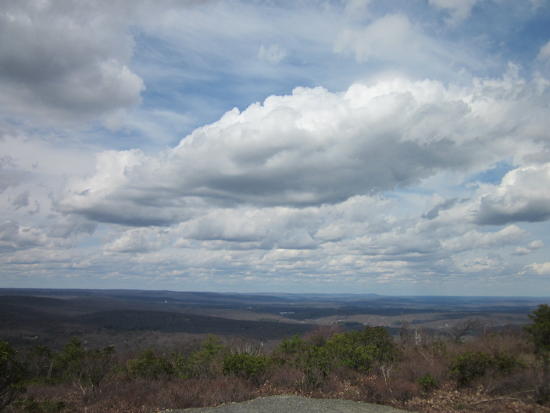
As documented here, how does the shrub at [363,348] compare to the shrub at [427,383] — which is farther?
the shrub at [363,348]

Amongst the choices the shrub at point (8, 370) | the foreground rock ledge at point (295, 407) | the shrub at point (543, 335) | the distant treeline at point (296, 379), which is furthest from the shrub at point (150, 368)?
the shrub at point (543, 335)

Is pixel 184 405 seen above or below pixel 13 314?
above

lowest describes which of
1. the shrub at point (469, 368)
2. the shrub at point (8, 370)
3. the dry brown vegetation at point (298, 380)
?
the dry brown vegetation at point (298, 380)

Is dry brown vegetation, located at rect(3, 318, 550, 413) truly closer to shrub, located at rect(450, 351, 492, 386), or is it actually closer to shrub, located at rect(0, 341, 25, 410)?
shrub, located at rect(450, 351, 492, 386)

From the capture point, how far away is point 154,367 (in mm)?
21719

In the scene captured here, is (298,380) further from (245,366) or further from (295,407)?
(295,407)

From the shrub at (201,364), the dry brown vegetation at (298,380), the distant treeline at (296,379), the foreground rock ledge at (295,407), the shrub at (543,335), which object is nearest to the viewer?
the foreground rock ledge at (295,407)

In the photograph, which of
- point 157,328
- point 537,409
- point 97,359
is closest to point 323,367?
point 537,409

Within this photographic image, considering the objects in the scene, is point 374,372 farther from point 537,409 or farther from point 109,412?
point 109,412

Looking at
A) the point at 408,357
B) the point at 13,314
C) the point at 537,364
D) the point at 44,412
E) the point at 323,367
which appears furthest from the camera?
the point at 13,314

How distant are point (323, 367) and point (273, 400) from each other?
5340mm

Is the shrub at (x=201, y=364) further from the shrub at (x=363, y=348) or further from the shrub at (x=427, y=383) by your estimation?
the shrub at (x=427, y=383)

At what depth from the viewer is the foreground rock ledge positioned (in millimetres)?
14258

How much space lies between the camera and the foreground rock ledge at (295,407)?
14258 millimetres
